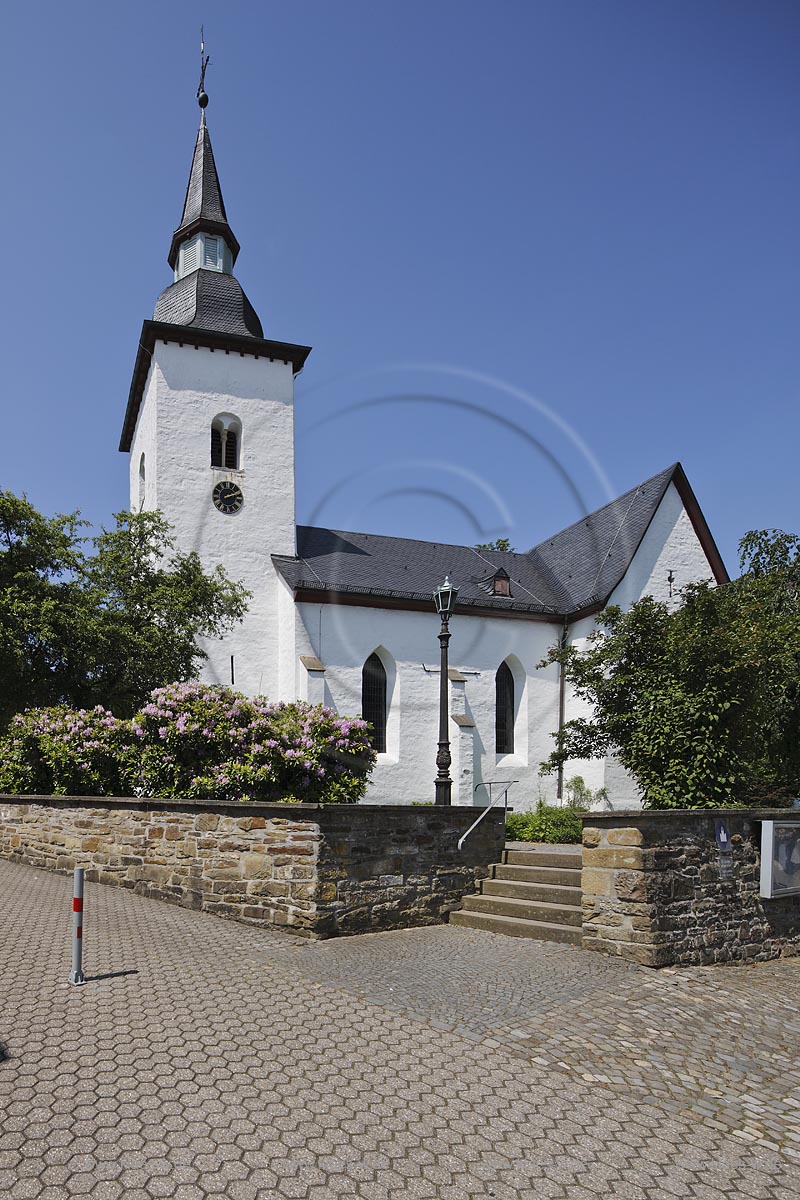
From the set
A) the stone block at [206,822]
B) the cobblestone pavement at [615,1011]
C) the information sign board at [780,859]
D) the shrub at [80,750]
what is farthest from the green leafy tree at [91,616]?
the information sign board at [780,859]

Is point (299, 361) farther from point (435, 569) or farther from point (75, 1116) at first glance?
point (75, 1116)

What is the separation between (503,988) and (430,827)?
116 inches

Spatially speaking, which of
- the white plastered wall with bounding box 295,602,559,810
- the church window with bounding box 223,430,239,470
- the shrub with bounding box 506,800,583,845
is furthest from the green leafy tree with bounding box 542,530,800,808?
the church window with bounding box 223,430,239,470

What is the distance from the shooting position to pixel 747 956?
8.67 metres

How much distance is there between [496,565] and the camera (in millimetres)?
27391

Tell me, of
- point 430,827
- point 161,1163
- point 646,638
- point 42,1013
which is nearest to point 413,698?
point 646,638

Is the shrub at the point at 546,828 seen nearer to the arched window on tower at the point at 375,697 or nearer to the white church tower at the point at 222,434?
the arched window on tower at the point at 375,697

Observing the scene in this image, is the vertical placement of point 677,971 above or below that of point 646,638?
below

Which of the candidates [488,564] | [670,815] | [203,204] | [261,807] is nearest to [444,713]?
[261,807]

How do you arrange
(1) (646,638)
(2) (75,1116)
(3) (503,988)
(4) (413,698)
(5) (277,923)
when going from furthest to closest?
1. (4) (413,698)
2. (1) (646,638)
3. (5) (277,923)
4. (3) (503,988)
5. (2) (75,1116)

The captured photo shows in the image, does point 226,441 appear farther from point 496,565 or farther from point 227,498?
point 496,565

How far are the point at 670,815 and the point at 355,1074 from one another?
176 inches

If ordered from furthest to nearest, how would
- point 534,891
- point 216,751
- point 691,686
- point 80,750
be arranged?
1. point 80,750
2. point 691,686
3. point 216,751
4. point 534,891

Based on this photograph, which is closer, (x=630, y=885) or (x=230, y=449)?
(x=630, y=885)
